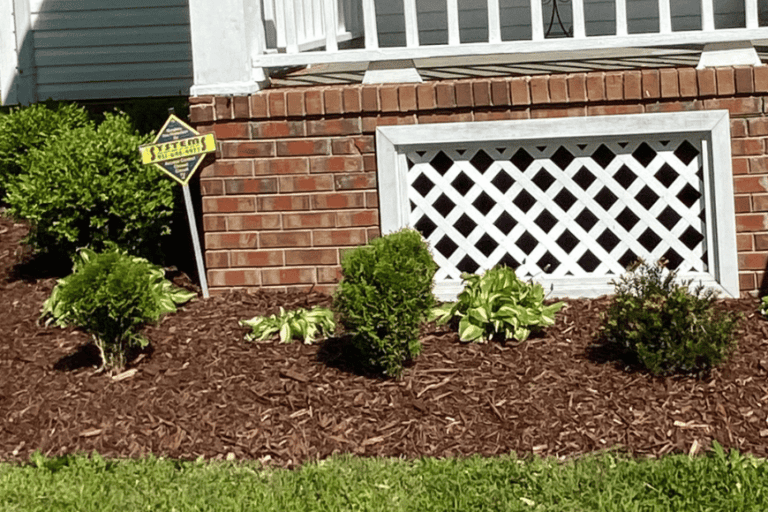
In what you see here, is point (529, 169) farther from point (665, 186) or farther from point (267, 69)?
point (267, 69)

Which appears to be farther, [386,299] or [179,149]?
[179,149]

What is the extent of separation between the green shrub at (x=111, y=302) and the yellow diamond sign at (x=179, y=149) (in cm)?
90

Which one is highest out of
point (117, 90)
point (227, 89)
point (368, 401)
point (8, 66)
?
point (8, 66)

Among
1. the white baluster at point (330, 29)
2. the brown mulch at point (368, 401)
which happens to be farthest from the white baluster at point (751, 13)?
the white baluster at point (330, 29)

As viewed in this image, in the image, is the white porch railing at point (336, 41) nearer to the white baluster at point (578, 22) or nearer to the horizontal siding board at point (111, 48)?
the white baluster at point (578, 22)

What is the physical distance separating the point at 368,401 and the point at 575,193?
1.92 meters

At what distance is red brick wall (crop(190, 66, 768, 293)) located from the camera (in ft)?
19.9

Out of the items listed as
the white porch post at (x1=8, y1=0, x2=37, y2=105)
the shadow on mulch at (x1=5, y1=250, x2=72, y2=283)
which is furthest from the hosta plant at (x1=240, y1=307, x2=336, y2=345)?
the white porch post at (x1=8, y1=0, x2=37, y2=105)

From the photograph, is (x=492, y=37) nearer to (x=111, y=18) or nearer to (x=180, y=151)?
(x=180, y=151)

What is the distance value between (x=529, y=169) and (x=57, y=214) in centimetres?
279

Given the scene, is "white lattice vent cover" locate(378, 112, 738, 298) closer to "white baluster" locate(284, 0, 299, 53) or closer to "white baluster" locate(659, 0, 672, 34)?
"white baluster" locate(659, 0, 672, 34)

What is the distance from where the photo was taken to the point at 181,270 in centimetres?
714

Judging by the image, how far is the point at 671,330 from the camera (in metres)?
5.14

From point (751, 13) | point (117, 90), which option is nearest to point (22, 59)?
point (117, 90)
